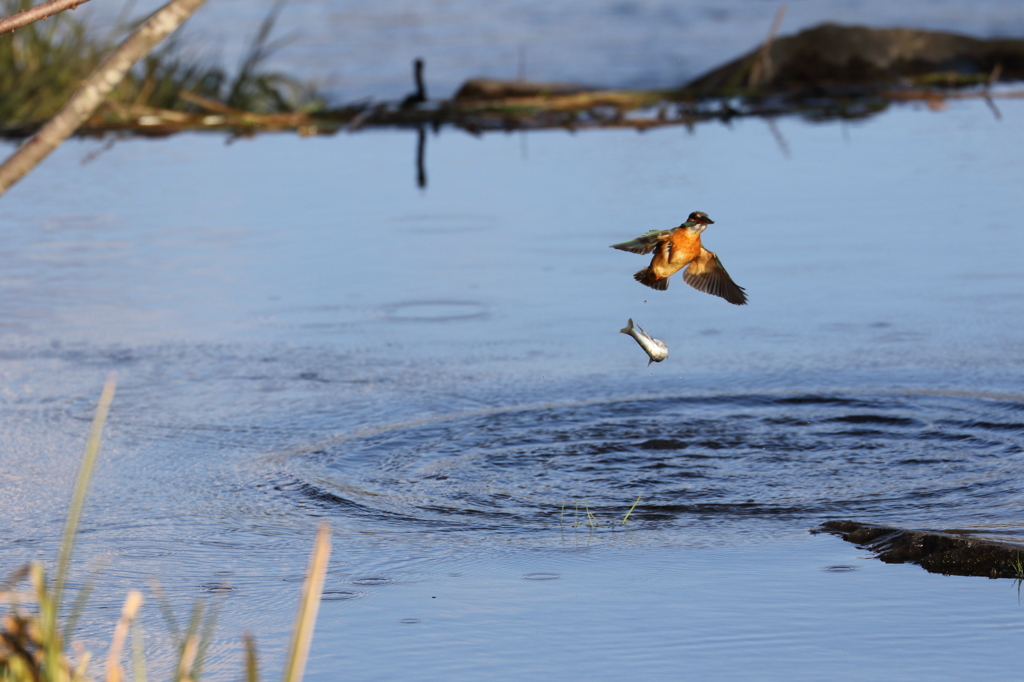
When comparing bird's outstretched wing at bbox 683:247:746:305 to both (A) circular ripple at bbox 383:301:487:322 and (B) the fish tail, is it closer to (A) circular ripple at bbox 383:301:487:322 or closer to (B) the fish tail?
(B) the fish tail

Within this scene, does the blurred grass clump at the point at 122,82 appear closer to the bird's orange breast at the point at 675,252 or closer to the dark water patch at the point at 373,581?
the bird's orange breast at the point at 675,252

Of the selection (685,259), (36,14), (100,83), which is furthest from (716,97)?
(100,83)

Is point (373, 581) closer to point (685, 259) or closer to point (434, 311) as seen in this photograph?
point (685, 259)

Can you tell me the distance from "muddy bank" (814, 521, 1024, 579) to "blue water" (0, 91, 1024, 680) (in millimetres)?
57

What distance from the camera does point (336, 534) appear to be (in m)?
4.52

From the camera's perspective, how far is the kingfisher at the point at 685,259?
4.69 meters

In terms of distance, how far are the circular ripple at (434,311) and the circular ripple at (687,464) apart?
1311mm

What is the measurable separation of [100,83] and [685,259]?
9.22ft

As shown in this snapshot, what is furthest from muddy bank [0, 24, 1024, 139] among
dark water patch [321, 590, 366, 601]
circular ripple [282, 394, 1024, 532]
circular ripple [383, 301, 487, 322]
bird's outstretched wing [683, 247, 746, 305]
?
dark water patch [321, 590, 366, 601]

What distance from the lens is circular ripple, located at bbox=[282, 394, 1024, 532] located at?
4723 millimetres

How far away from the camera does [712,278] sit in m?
4.94

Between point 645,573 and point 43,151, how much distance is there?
2.24m

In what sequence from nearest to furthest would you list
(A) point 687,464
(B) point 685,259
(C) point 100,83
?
1. (C) point 100,83
2. (B) point 685,259
3. (A) point 687,464

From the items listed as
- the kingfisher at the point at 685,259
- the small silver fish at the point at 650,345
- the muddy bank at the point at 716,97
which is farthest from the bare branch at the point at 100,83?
the muddy bank at the point at 716,97
